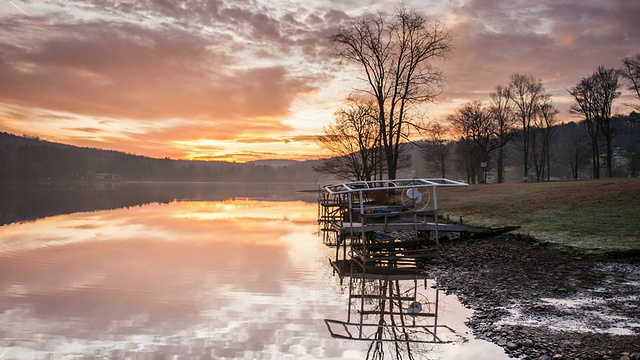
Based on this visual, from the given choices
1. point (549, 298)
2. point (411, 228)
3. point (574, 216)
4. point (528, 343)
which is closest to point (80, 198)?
point (411, 228)

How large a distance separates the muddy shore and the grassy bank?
130 cm

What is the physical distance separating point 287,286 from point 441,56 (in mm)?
26053

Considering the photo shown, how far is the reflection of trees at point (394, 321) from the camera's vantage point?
8352 mm

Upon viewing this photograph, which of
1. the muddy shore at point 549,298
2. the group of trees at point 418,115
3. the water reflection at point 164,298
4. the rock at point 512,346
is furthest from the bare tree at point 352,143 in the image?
the rock at point 512,346

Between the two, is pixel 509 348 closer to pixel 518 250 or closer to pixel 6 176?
pixel 518 250

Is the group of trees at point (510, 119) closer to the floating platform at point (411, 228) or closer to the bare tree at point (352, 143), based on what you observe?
the bare tree at point (352, 143)

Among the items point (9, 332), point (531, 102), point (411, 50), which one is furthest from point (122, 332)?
point (531, 102)

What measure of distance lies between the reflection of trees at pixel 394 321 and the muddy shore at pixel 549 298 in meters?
A: 0.80

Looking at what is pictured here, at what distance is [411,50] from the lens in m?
34.6

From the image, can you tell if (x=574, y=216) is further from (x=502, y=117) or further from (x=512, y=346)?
(x=502, y=117)

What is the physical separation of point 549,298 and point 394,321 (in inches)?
141

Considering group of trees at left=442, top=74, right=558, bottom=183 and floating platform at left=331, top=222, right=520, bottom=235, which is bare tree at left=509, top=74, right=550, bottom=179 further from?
floating platform at left=331, top=222, right=520, bottom=235

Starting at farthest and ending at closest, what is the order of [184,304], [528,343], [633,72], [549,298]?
[633,72], [184,304], [549,298], [528,343]

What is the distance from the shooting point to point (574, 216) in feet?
64.3
